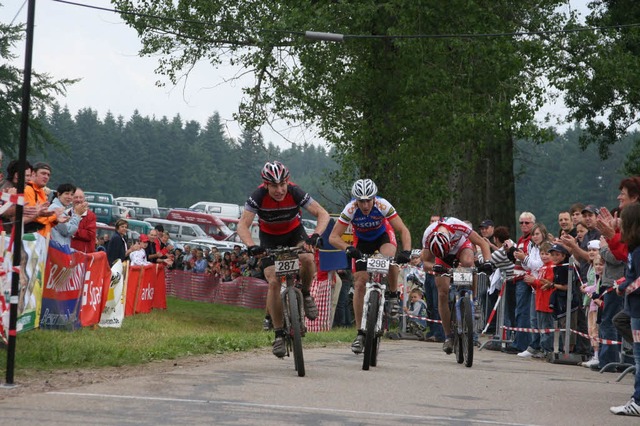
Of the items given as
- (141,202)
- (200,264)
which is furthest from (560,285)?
(141,202)

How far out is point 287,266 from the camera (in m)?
10.9

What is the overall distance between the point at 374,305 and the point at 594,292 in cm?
355

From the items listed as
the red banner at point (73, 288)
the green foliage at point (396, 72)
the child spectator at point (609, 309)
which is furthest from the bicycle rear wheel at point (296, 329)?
the green foliage at point (396, 72)

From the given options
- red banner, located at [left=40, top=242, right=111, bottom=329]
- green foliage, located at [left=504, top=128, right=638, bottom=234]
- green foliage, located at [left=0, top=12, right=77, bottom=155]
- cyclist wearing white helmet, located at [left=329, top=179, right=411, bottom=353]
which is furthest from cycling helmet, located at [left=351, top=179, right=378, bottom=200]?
green foliage, located at [left=504, top=128, right=638, bottom=234]

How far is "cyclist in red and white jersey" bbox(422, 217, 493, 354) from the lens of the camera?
1303cm

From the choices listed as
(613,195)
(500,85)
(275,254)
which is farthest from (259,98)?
(613,195)

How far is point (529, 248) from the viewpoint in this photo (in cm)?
1658

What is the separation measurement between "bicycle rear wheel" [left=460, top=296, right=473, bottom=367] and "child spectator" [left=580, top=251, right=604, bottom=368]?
1.80m

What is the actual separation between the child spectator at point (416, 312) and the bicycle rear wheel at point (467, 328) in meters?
6.68

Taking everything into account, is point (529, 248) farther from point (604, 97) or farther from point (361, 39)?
point (604, 97)

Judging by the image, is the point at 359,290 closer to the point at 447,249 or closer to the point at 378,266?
the point at 378,266

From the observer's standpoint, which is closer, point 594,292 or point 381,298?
point 381,298

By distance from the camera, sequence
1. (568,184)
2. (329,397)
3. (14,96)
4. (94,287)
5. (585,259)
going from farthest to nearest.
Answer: (568,184)
(14,96)
(94,287)
(585,259)
(329,397)

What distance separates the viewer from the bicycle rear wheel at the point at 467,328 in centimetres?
1256
